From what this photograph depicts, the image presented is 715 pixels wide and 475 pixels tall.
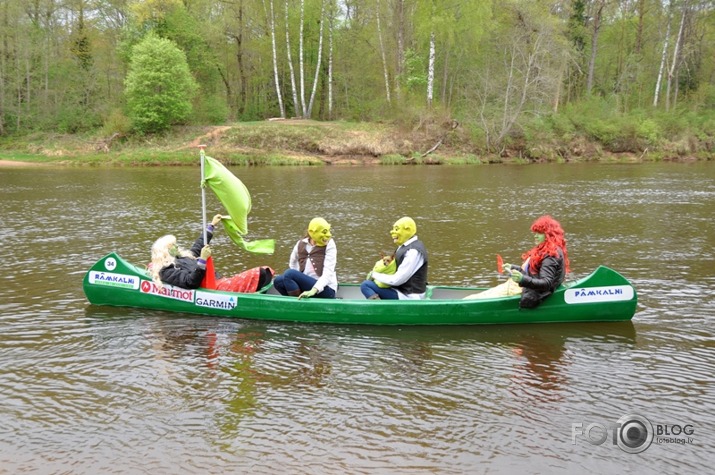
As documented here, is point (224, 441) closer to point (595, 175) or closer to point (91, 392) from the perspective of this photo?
point (91, 392)

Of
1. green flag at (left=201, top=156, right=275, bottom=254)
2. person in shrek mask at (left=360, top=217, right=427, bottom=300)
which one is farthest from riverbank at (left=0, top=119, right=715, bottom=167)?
person in shrek mask at (left=360, top=217, right=427, bottom=300)

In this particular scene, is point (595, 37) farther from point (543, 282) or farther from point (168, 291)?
point (168, 291)

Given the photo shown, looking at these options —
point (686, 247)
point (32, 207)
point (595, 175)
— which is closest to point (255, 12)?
point (595, 175)

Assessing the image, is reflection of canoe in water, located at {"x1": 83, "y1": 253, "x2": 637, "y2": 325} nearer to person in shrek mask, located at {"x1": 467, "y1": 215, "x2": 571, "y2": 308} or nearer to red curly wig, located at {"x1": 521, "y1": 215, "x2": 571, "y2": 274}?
person in shrek mask, located at {"x1": 467, "y1": 215, "x2": 571, "y2": 308}

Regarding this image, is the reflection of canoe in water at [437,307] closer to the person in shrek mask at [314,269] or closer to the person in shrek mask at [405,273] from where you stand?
the person in shrek mask at [314,269]

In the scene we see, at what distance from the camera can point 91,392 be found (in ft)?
23.1

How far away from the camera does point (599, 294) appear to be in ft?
29.6

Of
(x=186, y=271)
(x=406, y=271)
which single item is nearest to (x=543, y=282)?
(x=406, y=271)

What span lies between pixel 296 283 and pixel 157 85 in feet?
123

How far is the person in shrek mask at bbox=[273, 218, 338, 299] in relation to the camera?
925 cm

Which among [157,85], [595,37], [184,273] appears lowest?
[184,273]

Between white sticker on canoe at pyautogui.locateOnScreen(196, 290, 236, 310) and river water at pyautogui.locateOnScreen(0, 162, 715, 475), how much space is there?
26 centimetres

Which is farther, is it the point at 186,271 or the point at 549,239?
the point at 186,271

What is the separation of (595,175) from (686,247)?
20050 millimetres
